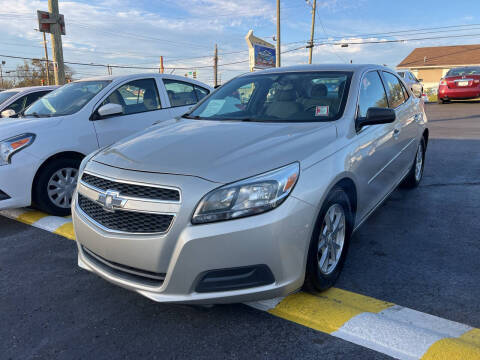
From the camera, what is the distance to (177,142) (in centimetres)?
271

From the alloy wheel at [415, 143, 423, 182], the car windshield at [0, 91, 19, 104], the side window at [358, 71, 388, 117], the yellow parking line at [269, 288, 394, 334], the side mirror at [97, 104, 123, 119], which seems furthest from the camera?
the car windshield at [0, 91, 19, 104]

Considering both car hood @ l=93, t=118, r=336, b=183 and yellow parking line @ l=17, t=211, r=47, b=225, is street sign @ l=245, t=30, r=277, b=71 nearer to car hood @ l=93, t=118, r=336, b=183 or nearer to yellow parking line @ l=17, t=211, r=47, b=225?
yellow parking line @ l=17, t=211, r=47, b=225

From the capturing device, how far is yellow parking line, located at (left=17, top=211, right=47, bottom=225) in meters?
4.41

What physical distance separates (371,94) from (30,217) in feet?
13.1

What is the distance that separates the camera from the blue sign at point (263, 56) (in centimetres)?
2608

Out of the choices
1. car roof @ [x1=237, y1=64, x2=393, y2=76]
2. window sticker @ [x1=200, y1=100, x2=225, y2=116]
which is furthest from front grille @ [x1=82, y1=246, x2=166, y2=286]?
car roof @ [x1=237, y1=64, x2=393, y2=76]

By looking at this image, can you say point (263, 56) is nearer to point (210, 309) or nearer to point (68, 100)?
point (68, 100)

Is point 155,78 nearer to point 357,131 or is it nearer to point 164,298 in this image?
point 357,131

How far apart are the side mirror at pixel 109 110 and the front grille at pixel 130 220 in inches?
100

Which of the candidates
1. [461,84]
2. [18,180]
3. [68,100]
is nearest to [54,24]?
[68,100]

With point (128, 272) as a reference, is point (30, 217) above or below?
below

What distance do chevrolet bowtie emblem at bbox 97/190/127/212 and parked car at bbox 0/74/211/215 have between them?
2.30 meters

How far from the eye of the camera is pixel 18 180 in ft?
13.4

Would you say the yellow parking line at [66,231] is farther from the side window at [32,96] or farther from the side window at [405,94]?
the side window at [32,96]
